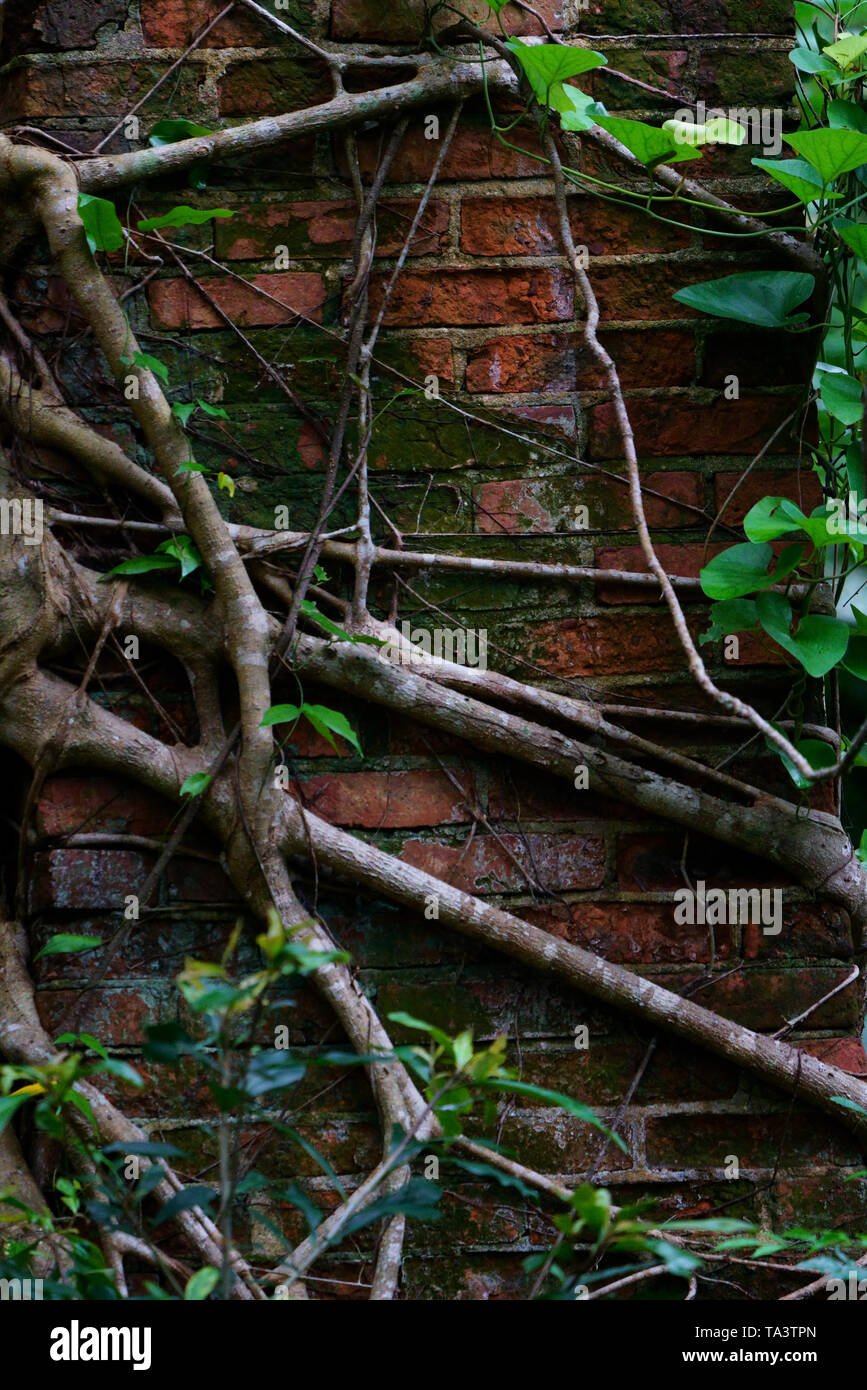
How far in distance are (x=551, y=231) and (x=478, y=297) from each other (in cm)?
12

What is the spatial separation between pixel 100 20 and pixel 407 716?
3.07 feet

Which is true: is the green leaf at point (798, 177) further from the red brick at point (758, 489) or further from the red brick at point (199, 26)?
the red brick at point (199, 26)

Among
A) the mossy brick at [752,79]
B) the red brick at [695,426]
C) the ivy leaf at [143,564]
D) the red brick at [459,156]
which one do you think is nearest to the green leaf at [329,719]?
the ivy leaf at [143,564]

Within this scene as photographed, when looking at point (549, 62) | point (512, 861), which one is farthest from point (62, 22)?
→ point (512, 861)

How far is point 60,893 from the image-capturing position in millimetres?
1229

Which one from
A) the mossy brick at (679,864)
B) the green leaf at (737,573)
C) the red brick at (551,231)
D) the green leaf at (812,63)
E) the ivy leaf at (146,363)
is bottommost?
the mossy brick at (679,864)

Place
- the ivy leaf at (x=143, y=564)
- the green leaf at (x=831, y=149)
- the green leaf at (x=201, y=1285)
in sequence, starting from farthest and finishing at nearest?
1. the ivy leaf at (x=143, y=564)
2. the green leaf at (x=831, y=149)
3. the green leaf at (x=201, y=1285)

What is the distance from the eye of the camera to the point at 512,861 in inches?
49.7

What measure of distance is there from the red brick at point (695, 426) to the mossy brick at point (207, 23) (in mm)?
606

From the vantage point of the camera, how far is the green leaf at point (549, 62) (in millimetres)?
1167

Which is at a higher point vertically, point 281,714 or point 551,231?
point 551,231

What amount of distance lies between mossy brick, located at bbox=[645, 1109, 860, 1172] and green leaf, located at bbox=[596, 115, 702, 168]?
1092 millimetres

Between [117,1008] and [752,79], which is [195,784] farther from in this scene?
[752,79]

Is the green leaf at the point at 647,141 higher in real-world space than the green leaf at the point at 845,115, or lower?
lower
